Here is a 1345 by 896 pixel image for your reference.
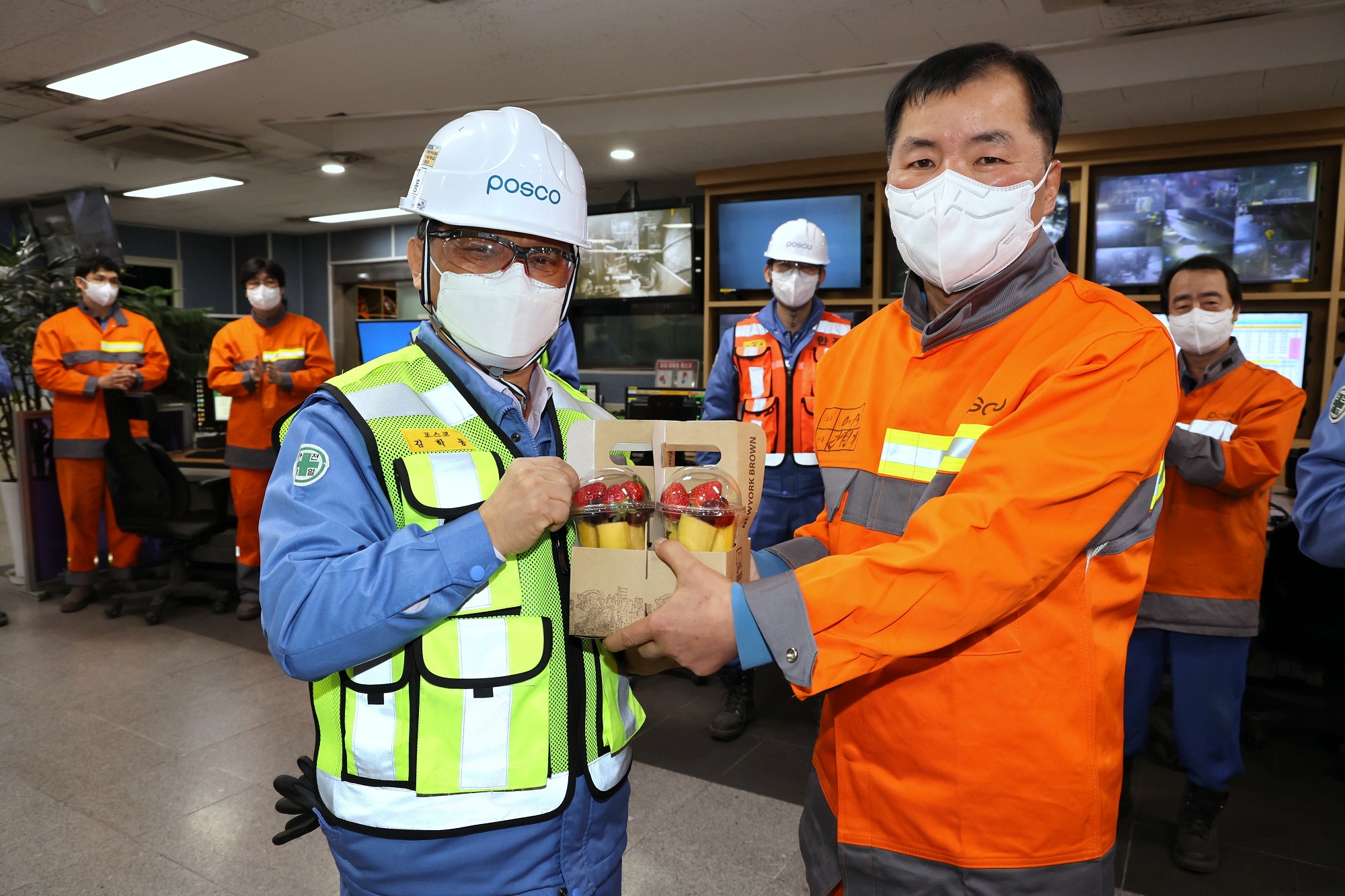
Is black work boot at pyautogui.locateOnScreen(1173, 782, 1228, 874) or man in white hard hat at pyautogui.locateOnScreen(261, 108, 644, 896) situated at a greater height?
man in white hard hat at pyautogui.locateOnScreen(261, 108, 644, 896)

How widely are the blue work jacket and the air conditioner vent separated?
5.63 meters

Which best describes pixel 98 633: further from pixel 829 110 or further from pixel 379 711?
pixel 829 110

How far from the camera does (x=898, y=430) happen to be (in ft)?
3.92

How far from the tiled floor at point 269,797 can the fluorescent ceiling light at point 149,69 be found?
300 cm

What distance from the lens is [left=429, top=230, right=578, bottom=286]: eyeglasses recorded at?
45.9 inches

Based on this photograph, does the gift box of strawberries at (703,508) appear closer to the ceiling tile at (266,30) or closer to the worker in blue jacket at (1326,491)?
the worker in blue jacket at (1326,491)

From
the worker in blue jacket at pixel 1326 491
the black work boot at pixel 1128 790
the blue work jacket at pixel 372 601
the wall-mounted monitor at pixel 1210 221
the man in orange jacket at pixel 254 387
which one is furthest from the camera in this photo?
the man in orange jacket at pixel 254 387

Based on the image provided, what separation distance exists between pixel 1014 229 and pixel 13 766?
12.0 ft

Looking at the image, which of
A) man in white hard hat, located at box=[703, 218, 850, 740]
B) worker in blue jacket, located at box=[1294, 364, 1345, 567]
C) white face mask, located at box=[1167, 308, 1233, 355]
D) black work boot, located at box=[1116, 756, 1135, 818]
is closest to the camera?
worker in blue jacket, located at box=[1294, 364, 1345, 567]

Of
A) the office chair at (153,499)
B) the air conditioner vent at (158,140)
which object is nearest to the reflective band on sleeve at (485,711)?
the office chair at (153,499)

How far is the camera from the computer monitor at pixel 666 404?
5.50 meters

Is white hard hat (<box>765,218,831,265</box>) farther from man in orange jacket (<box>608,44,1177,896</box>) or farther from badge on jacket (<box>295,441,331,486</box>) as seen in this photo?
badge on jacket (<box>295,441,331,486</box>)

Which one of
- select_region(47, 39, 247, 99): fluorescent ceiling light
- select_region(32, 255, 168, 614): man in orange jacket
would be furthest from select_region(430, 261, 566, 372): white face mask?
select_region(32, 255, 168, 614): man in orange jacket

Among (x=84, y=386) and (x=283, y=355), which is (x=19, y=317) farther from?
(x=283, y=355)
